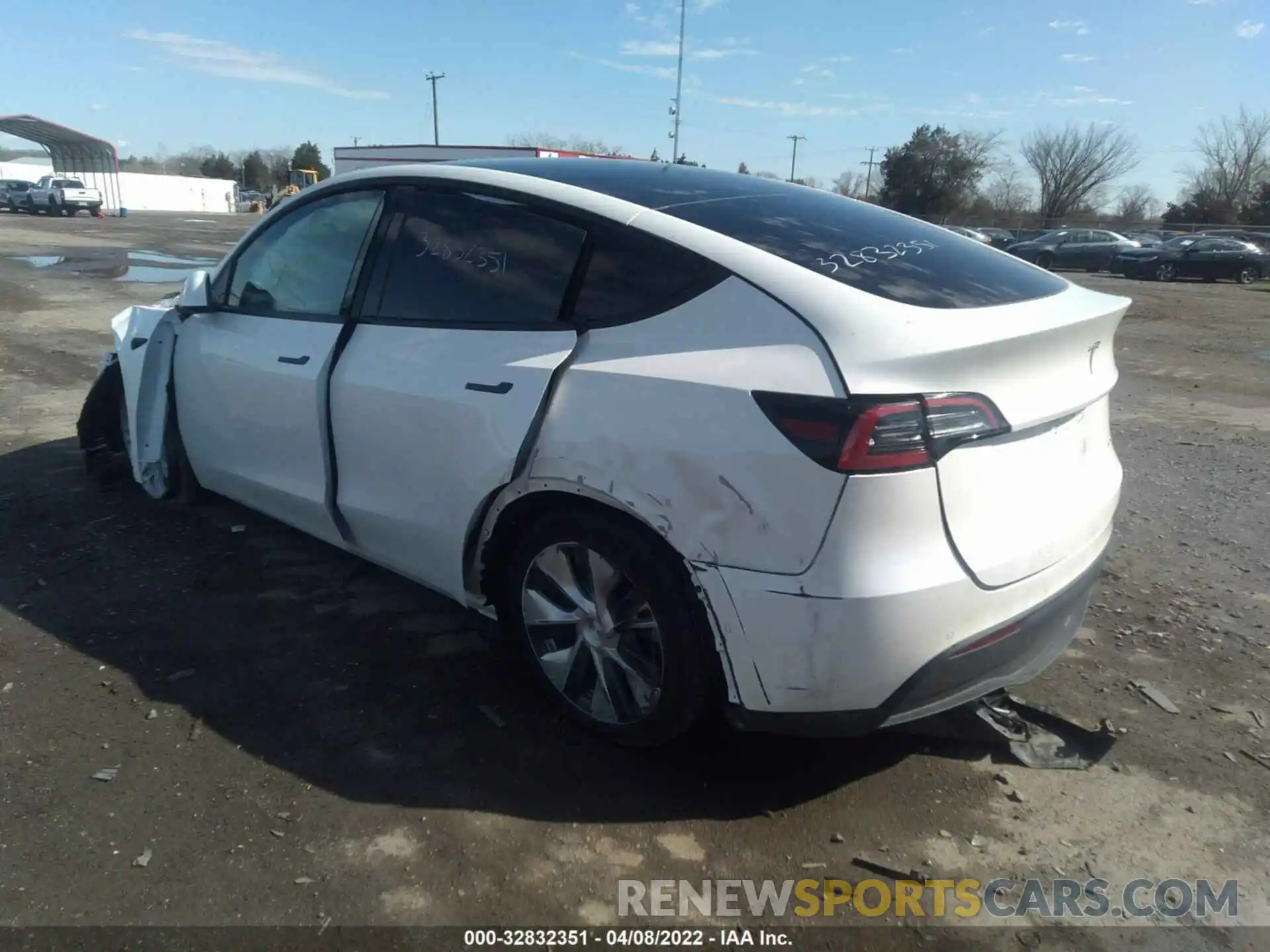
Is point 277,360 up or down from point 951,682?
up

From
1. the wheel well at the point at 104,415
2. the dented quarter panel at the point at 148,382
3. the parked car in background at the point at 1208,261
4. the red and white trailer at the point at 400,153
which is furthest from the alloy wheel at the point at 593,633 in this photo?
the parked car in background at the point at 1208,261

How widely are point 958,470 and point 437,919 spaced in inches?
67.5

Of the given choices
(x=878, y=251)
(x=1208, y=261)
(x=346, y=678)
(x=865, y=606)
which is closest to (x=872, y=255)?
(x=878, y=251)

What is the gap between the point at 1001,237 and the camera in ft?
132

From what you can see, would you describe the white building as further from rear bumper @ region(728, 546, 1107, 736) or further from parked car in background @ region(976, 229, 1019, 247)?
rear bumper @ region(728, 546, 1107, 736)

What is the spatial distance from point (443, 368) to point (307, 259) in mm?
1216

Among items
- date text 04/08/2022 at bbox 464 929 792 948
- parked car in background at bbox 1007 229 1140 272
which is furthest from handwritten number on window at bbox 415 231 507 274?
parked car in background at bbox 1007 229 1140 272

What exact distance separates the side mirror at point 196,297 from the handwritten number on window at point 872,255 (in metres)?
2.99

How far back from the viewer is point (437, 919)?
7.36 ft

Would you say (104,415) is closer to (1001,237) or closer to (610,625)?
(610,625)

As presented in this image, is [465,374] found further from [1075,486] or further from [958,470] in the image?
[1075,486]

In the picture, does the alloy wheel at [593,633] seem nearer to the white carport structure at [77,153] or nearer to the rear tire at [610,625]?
the rear tire at [610,625]

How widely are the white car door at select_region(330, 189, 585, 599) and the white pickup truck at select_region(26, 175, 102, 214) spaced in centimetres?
5172

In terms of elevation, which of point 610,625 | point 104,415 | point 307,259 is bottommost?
point 104,415
